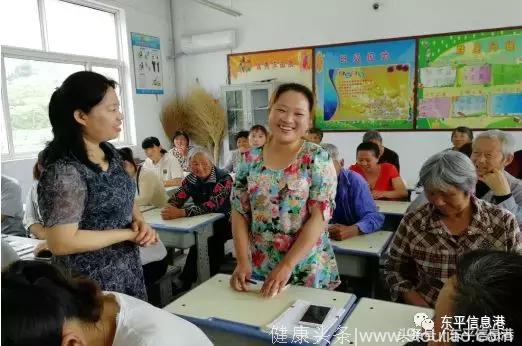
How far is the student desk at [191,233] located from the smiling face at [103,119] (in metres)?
1.57

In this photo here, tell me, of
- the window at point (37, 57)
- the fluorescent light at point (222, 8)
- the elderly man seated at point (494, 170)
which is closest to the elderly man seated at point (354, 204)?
the elderly man seated at point (494, 170)

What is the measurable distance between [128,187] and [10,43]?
14.3 feet

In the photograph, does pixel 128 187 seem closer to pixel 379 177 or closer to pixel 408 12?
pixel 379 177

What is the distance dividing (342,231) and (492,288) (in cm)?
176

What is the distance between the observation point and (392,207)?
10.2ft

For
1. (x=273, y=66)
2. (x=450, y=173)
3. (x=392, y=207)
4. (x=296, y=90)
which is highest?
(x=273, y=66)

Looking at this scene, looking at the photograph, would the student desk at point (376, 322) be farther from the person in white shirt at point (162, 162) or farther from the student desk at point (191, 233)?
the person in white shirt at point (162, 162)

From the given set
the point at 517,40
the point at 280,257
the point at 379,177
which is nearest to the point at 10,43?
the point at 379,177

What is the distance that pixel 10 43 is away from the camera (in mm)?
4758

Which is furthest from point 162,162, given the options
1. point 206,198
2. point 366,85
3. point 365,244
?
point 365,244

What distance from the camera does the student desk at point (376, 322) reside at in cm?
122

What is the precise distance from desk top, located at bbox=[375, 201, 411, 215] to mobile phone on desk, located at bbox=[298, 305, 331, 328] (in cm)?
175

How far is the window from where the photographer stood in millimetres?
4758

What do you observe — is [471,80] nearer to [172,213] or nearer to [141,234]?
[172,213]
